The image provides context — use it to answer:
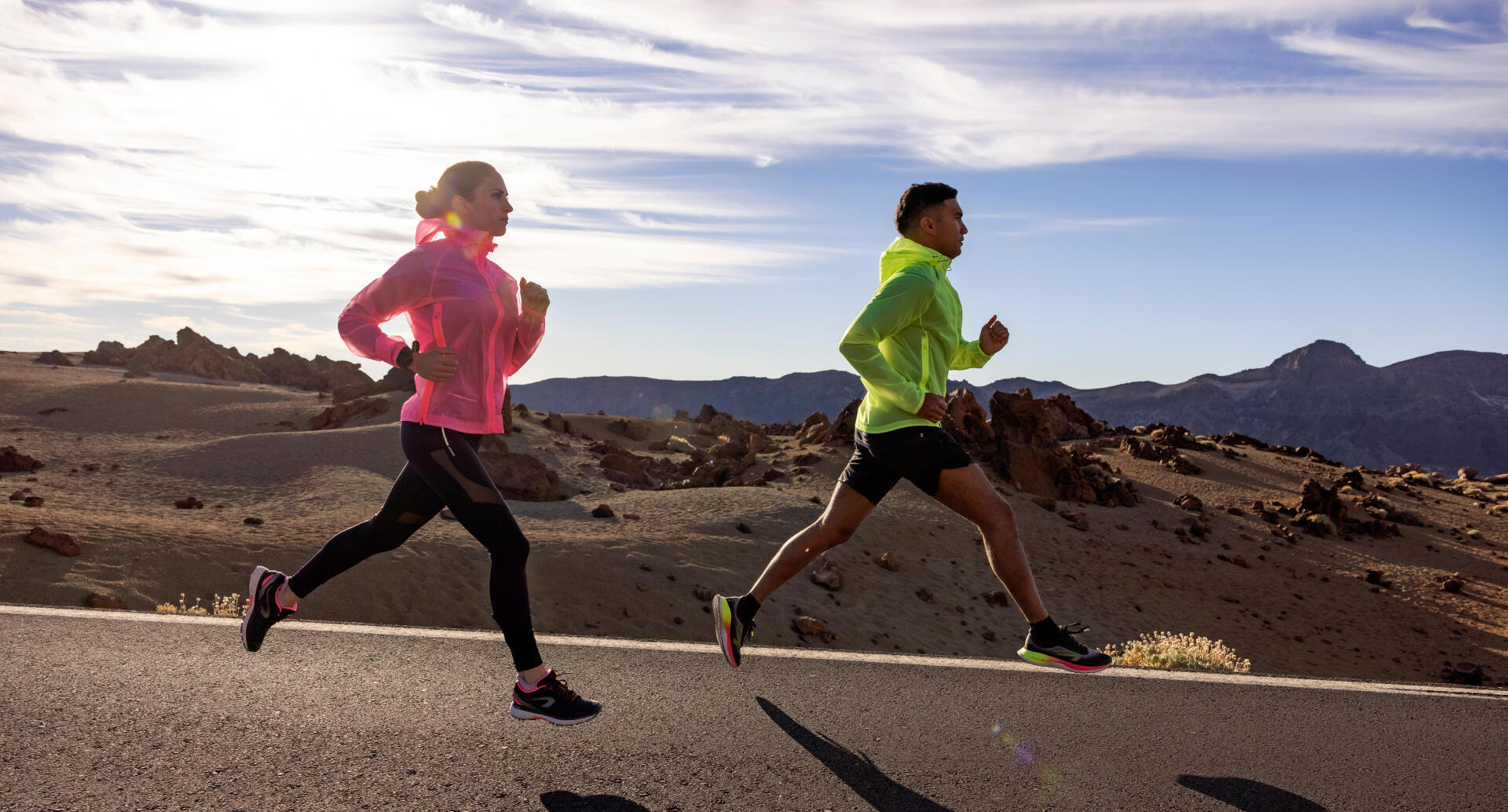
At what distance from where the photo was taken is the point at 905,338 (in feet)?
13.5

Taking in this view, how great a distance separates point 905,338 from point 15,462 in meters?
20.5

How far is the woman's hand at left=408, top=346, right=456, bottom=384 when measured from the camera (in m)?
3.50

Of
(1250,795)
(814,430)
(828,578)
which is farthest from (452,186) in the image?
(814,430)

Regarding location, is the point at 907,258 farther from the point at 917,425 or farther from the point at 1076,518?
the point at 1076,518

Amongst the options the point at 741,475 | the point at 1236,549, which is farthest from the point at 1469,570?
the point at 741,475

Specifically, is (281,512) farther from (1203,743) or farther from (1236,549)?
(1236,549)

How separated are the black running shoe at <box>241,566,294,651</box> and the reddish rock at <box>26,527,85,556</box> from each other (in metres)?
8.16

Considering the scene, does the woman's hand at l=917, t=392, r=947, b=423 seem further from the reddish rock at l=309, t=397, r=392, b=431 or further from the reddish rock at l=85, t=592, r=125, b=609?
the reddish rock at l=309, t=397, r=392, b=431

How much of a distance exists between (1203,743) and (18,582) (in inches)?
420

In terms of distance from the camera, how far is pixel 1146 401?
15150 cm

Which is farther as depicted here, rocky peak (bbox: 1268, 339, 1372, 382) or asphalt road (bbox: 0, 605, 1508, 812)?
rocky peak (bbox: 1268, 339, 1372, 382)

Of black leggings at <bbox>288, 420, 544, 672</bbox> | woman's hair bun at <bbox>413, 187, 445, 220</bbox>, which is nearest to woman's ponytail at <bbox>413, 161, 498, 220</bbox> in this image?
woman's hair bun at <bbox>413, 187, 445, 220</bbox>

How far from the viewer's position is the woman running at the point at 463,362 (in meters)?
3.51

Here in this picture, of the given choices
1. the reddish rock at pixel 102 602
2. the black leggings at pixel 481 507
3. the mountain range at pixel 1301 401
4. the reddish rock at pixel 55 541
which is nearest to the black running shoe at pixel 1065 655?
the black leggings at pixel 481 507
